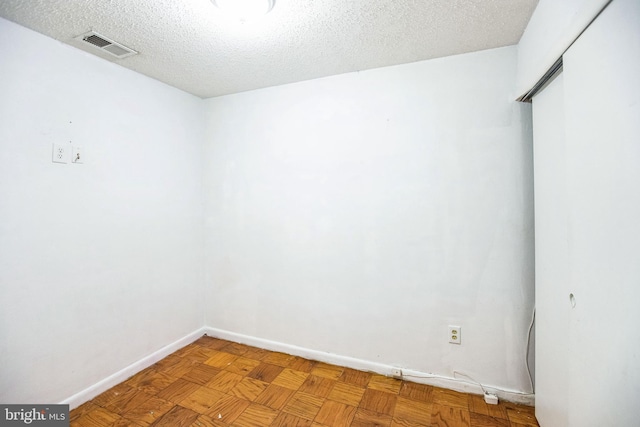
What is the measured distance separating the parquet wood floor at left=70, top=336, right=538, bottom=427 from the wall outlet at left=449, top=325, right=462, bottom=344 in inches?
13.3

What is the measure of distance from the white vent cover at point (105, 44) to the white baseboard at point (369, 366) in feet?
7.70

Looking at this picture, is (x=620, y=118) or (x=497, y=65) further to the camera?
(x=497, y=65)

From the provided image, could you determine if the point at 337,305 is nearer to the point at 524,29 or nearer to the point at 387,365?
the point at 387,365

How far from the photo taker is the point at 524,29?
61.6 inches

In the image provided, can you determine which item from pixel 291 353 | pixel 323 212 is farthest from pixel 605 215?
pixel 291 353

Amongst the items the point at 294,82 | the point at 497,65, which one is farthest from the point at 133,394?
the point at 497,65

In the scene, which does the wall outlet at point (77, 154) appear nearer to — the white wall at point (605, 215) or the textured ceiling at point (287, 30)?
the textured ceiling at point (287, 30)

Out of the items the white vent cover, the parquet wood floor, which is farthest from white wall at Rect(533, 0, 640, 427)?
the white vent cover

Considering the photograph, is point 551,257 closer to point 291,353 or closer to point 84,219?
point 291,353

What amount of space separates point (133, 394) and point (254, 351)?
89cm

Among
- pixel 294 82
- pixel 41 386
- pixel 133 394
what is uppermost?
pixel 294 82

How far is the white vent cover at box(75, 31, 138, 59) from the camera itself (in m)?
1.63

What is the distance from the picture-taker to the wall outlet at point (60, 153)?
1676 mm

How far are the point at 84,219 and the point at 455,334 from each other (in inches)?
101
